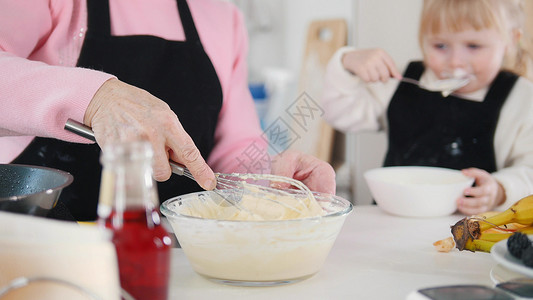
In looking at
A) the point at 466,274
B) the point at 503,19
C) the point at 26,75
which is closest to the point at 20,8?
the point at 26,75

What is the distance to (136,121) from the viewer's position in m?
0.70

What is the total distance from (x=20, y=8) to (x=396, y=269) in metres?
0.77

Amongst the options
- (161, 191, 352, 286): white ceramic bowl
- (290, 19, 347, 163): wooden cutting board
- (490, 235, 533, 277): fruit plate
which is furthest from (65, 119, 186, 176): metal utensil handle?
(290, 19, 347, 163): wooden cutting board

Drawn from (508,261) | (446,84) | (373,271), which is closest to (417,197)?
(373,271)

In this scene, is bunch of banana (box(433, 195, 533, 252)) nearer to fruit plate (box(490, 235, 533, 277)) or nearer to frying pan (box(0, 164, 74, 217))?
fruit plate (box(490, 235, 533, 277))

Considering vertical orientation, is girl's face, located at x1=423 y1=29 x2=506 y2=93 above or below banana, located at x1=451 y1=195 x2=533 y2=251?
above

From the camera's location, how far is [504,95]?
5.06 ft

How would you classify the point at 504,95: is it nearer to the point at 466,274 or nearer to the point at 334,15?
the point at 466,274

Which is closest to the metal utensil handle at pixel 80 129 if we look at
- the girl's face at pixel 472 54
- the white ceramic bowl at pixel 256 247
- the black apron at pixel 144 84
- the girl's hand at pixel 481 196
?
the white ceramic bowl at pixel 256 247

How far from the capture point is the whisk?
2.41ft

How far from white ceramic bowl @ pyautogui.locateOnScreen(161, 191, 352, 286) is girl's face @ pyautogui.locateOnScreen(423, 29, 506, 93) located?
974mm

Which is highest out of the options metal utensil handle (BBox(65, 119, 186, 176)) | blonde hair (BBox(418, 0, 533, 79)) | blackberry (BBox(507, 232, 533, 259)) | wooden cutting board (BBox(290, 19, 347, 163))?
blonde hair (BBox(418, 0, 533, 79))

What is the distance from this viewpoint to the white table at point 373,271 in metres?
0.69

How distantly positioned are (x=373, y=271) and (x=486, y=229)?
20 cm
